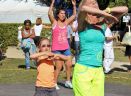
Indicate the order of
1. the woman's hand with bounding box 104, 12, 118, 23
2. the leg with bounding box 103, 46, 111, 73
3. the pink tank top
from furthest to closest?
1. the leg with bounding box 103, 46, 111, 73
2. the pink tank top
3. the woman's hand with bounding box 104, 12, 118, 23

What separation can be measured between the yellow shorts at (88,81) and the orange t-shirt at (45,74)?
994mm

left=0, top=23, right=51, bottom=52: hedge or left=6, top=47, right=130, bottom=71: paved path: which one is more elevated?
left=0, top=23, right=51, bottom=52: hedge

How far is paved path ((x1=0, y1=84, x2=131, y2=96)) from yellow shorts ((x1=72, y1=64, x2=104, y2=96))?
15.2 ft

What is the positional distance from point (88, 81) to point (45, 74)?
1.21 m

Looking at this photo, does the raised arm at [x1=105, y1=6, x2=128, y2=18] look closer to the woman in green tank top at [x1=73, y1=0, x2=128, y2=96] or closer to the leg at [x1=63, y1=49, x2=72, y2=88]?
the woman in green tank top at [x1=73, y1=0, x2=128, y2=96]

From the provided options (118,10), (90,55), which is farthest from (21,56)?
(118,10)

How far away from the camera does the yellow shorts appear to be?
6035mm

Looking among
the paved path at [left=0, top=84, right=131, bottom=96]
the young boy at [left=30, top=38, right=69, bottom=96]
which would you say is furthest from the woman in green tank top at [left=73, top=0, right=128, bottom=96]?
the paved path at [left=0, top=84, right=131, bottom=96]

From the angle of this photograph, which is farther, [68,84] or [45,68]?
[68,84]

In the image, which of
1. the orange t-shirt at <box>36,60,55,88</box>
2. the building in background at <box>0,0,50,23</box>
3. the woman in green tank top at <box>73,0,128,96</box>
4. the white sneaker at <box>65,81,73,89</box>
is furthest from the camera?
the building in background at <box>0,0,50,23</box>

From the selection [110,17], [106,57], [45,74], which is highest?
[110,17]

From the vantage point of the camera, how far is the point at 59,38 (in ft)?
36.3

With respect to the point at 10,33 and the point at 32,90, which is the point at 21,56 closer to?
the point at 10,33

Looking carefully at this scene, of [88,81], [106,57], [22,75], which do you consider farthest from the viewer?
[106,57]
